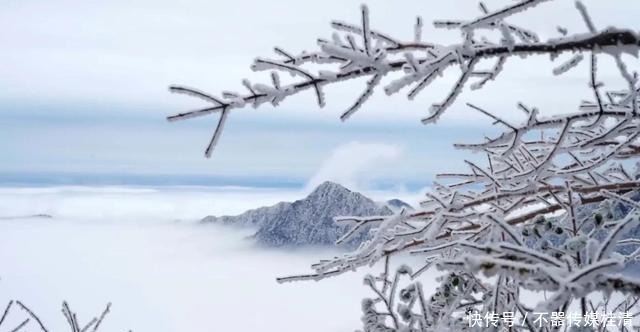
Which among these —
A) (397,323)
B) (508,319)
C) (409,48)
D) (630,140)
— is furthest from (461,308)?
(409,48)

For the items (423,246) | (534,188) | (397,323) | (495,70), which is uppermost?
(495,70)

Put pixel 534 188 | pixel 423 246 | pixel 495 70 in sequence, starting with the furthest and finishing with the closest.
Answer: pixel 423 246, pixel 534 188, pixel 495 70

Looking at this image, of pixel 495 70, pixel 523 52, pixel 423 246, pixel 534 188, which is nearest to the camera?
pixel 523 52

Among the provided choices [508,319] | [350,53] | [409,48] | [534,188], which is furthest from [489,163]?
[350,53]

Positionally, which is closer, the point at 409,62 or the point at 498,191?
the point at 409,62

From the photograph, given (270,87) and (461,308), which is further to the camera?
(461,308)

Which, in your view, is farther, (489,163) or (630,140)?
(489,163)

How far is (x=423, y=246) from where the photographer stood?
3156mm

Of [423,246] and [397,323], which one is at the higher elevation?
[423,246]

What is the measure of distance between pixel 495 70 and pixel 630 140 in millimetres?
588

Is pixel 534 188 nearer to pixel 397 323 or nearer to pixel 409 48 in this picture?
pixel 409 48

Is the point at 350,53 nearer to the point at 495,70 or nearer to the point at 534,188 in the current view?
the point at 495,70

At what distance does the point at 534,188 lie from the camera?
9.68 ft

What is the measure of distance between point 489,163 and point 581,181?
0.46 metres
